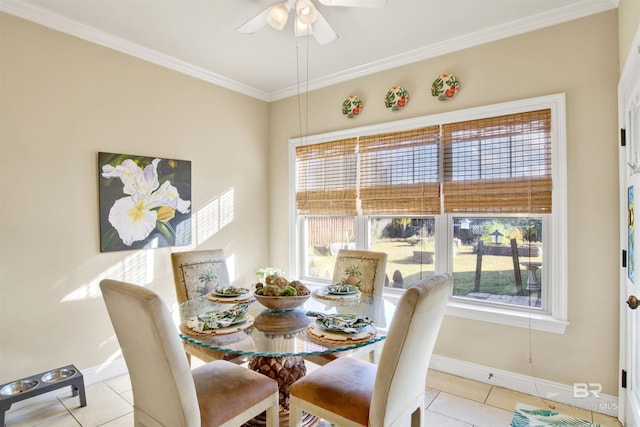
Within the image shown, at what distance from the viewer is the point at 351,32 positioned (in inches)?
110

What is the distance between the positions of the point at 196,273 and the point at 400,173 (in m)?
1.96

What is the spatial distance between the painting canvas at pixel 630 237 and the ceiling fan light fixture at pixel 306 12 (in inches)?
83.2

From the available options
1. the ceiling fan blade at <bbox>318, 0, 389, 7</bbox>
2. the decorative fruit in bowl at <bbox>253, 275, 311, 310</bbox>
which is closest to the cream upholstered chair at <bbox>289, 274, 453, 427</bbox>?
the decorative fruit in bowl at <bbox>253, 275, 311, 310</bbox>

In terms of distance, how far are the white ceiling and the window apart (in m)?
0.60

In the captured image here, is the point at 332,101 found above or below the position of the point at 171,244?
above

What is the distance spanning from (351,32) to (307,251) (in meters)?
2.29

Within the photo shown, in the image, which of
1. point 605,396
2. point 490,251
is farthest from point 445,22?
point 605,396

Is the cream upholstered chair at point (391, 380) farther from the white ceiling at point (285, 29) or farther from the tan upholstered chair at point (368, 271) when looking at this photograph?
the white ceiling at point (285, 29)

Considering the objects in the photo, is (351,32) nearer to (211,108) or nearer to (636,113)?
(211,108)

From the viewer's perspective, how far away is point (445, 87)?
2.97 m

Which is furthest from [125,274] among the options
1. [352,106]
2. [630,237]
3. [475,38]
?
[630,237]

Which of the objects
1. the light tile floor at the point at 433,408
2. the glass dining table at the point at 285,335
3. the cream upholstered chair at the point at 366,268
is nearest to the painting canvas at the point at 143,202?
the glass dining table at the point at 285,335

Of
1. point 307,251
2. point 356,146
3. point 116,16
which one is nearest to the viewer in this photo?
point 116,16

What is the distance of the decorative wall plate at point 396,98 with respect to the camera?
10.6 feet
